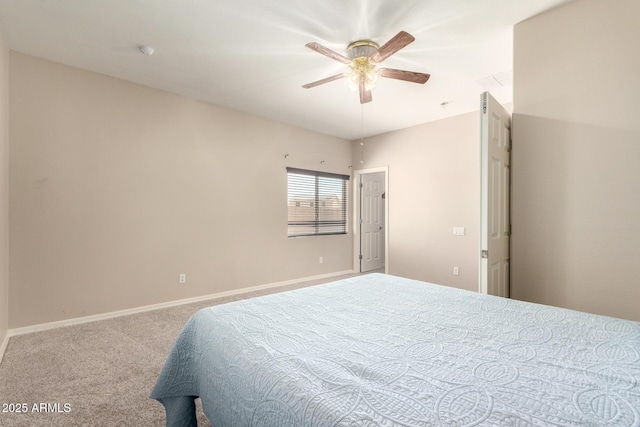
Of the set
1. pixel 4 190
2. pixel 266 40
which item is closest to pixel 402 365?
pixel 266 40

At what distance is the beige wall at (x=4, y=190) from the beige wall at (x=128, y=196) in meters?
0.07

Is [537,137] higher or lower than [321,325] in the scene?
higher

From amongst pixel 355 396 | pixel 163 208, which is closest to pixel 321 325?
pixel 355 396

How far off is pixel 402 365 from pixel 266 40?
2.60 m

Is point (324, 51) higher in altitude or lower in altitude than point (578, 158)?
higher

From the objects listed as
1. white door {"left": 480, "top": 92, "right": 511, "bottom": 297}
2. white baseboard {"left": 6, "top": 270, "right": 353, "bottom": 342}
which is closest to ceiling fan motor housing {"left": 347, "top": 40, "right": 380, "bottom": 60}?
white door {"left": 480, "top": 92, "right": 511, "bottom": 297}

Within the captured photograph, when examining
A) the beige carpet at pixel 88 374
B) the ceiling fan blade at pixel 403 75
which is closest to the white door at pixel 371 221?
the ceiling fan blade at pixel 403 75

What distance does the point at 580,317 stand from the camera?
140cm

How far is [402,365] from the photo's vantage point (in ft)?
3.15

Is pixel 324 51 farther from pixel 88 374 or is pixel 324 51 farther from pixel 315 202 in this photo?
pixel 315 202

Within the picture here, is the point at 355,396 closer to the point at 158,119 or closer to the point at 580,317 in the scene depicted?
the point at 580,317

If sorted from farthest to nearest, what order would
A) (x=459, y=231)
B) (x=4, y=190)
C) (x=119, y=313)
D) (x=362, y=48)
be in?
(x=459, y=231) < (x=119, y=313) < (x=4, y=190) < (x=362, y=48)

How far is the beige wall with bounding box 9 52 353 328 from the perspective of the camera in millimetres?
2842

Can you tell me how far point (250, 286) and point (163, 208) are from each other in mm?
1655
